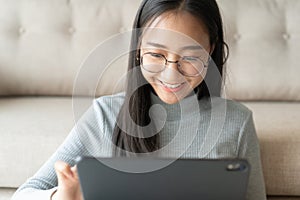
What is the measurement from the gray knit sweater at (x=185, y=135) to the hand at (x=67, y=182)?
202mm

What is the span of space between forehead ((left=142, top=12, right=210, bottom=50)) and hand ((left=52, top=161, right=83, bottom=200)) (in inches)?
11.9

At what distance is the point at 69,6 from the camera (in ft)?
5.51

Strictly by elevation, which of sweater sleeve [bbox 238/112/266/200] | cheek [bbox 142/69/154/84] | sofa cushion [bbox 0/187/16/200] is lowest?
sofa cushion [bbox 0/187/16/200]

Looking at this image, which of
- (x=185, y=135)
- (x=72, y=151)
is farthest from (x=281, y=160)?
(x=72, y=151)

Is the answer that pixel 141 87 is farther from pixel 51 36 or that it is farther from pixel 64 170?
pixel 51 36

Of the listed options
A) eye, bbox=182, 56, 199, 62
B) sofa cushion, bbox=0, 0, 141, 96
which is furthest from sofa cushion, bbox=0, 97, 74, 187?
eye, bbox=182, 56, 199, 62

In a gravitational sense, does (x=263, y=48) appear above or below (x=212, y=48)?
→ below

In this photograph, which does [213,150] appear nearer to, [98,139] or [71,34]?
[98,139]

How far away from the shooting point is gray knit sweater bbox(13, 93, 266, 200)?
3.25 ft

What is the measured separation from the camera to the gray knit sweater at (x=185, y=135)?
0.99 m

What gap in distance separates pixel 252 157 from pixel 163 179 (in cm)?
39

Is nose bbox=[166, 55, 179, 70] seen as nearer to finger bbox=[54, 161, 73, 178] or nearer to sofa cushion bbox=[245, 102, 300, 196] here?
finger bbox=[54, 161, 73, 178]

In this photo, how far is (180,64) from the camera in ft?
2.92

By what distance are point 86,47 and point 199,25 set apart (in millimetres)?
820
